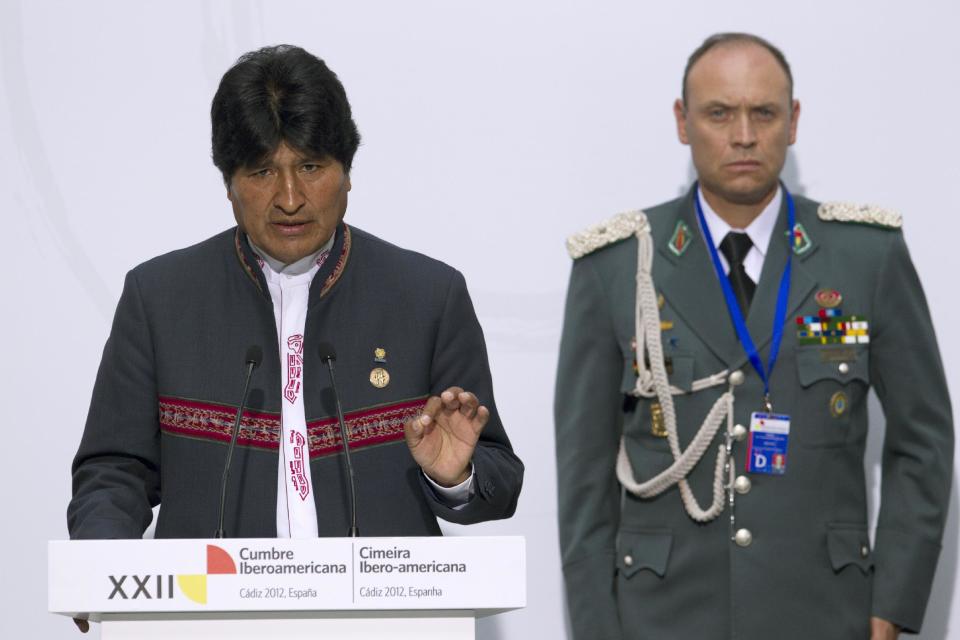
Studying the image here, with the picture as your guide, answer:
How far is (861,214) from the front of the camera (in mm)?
3131

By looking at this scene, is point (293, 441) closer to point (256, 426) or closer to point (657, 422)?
point (256, 426)

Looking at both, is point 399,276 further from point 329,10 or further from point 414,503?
point 329,10

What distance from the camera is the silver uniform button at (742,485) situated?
116 inches

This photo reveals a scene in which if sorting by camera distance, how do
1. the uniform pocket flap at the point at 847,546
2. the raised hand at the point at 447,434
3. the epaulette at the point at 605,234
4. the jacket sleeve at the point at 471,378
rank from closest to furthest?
1. the raised hand at the point at 447,434
2. the jacket sleeve at the point at 471,378
3. the uniform pocket flap at the point at 847,546
4. the epaulette at the point at 605,234

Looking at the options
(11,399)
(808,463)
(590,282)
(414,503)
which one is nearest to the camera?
(414,503)

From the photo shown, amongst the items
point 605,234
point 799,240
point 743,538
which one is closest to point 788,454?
point 743,538

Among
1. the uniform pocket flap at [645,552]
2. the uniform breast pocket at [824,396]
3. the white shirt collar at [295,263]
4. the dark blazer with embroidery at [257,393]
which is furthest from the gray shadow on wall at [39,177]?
the uniform breast pocket at [824,396]

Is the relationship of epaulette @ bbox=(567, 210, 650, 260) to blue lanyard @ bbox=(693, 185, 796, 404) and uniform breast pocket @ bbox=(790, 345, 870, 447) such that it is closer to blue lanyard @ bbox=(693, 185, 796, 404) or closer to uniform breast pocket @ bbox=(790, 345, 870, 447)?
blue lanyard @ bbox=(693, 185, 796, 404)

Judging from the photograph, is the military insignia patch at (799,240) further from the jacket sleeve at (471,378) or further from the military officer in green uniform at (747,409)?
the jacket sleeve at (471,378)

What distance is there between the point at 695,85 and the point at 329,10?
3.57 feet

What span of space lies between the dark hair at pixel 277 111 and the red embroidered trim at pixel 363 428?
0.42m

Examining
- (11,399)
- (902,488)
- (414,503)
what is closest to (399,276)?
(414,503)

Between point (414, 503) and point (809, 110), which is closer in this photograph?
point (414, 503)

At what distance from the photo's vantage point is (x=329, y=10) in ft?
12.4
